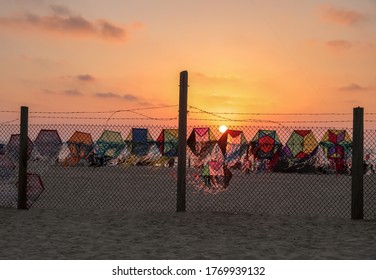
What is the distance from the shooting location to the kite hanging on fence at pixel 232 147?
39.8 feet

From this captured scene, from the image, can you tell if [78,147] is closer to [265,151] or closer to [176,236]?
[265,151]

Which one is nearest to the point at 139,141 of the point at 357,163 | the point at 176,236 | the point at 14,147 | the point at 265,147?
the point at 265,147

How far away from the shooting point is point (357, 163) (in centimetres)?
1113

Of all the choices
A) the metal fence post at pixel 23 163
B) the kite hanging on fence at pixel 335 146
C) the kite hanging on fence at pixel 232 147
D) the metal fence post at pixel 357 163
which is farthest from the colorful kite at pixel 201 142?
the metal fence post at pixel 23 163

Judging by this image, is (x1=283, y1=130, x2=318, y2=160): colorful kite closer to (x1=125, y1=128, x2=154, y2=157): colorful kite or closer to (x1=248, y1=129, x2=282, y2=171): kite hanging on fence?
(x1=248, y1=129, x2=282, y2=171): kite hanging on fence

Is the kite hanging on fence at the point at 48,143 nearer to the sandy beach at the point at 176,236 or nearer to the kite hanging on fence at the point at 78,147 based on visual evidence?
the kite hanging on fence at the point at 78,147

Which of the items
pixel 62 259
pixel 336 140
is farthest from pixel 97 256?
pixel 336 140

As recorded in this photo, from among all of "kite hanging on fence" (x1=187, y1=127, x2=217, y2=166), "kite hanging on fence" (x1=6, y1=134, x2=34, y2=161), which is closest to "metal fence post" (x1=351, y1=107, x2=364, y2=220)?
"kite hanging on fence" (x1=187, y1=127, x2=217, y2=166)

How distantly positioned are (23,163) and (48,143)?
80 cm

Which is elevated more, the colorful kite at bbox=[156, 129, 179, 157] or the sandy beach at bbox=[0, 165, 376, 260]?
the colorful kite at bbox=[156, 129, 179, 157]

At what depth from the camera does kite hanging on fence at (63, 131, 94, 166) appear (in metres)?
12.9

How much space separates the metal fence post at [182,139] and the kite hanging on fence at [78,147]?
8.68ft

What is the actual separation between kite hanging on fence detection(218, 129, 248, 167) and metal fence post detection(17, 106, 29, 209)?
465cm

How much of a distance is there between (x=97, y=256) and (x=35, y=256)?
841 millimetres
